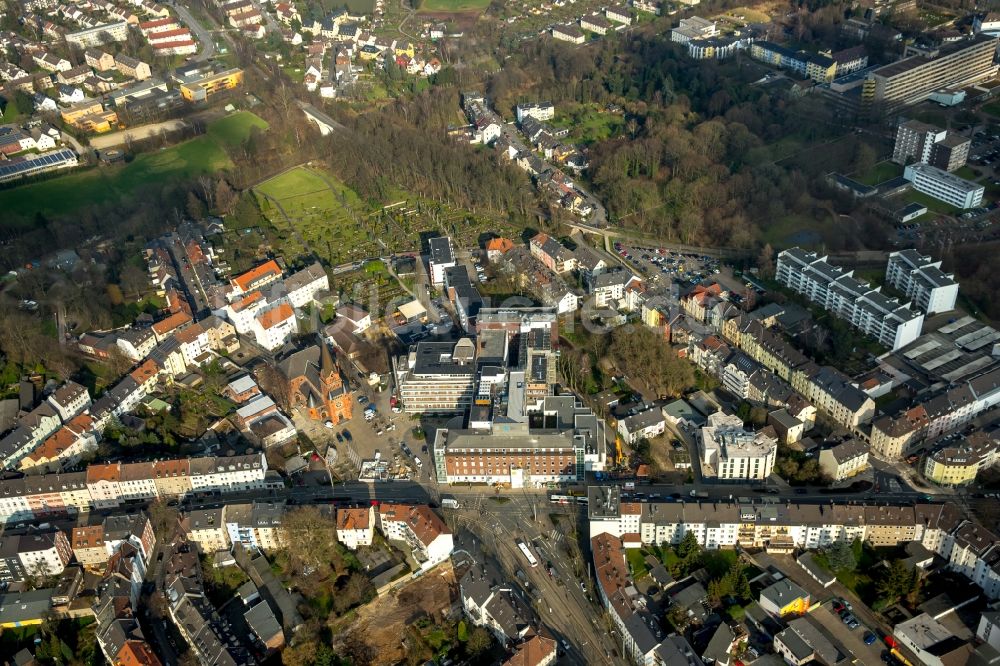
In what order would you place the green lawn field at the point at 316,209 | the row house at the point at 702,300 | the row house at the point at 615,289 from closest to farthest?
the row house at the point at 702,300, the row house at the point at 615,289, the green lawn field at the point at 316,209

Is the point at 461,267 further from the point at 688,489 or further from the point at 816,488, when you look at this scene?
the point at 816,488

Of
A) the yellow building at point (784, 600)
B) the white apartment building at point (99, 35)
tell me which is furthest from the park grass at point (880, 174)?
the white apartment building at point (99, 35)

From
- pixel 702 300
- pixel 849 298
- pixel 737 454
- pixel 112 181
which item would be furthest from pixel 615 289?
pixel 112 181

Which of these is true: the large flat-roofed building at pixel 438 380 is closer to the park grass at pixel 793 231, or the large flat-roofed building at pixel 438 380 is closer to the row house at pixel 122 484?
the row house at pixel 122 484

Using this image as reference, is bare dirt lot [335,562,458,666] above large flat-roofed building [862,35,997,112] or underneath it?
underneath

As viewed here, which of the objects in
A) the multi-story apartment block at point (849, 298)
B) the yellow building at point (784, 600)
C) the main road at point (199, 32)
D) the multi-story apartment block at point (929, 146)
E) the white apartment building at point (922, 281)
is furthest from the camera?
the main road at point (199, 32)

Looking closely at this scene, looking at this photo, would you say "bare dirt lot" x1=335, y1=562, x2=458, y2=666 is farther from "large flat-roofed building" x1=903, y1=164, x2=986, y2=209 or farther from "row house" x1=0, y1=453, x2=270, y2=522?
"large flat-roofed building" x1=903, y1=164, x2=986, y2=209

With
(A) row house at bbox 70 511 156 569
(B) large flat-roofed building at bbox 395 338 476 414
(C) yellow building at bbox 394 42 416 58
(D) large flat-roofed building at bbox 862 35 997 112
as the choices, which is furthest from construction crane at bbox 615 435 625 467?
(C) yellow building at bbox 394 42 416 58
